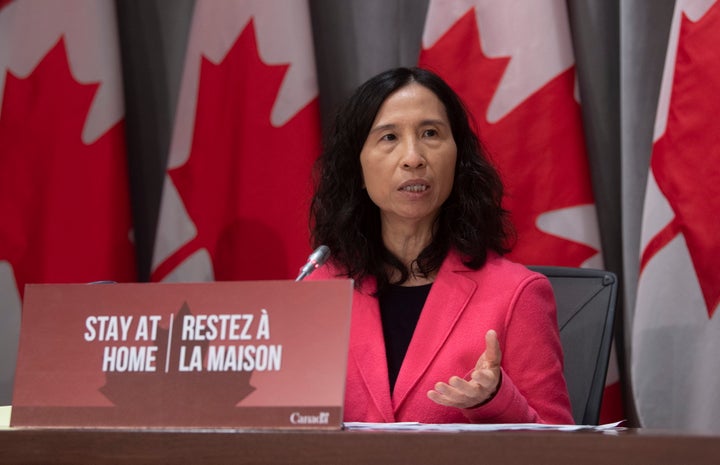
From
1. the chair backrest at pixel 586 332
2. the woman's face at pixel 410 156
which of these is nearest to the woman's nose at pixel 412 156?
the woman's face at pixel 410 156

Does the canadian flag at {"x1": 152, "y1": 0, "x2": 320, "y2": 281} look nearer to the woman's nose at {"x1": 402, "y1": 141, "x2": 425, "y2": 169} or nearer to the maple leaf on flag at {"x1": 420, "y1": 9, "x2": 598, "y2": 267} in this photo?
the maple leaf on flag at {"x1": 420, "y1": 9, "x2": 598, "y2": 267}

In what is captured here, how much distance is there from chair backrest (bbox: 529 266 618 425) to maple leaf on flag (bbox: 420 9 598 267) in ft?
1.66

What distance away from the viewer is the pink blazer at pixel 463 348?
1726mm

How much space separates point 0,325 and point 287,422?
1.98m

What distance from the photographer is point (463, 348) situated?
5.82ft

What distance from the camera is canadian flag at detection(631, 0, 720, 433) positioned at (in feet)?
7.57

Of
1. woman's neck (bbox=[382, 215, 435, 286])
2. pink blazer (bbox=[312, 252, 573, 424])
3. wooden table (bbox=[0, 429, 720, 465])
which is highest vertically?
woman's neck (bbox=[382, 215, 435, 286])

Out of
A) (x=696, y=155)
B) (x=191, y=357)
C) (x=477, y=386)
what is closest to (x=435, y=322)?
(x=477, y=386)

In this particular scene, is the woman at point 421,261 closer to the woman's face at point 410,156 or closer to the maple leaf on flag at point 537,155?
the woman's face at point 410,156

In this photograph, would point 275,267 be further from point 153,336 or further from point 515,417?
point 153,336

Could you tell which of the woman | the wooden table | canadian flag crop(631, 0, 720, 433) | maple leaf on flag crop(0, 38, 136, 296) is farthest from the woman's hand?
maple leaf on flag crop(0, 38, 136, 296)

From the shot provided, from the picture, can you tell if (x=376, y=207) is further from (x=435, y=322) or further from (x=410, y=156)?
(x=435, y=322)

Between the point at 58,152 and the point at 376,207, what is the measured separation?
1184 millimetres

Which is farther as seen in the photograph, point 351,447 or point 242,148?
point 242,148
